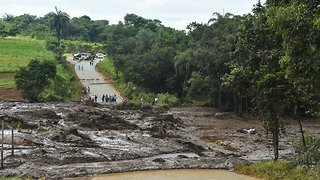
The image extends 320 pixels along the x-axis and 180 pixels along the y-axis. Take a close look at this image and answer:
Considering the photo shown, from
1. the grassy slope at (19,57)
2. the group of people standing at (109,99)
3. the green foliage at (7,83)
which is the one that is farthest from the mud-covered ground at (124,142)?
the grassy slope at (19,57)

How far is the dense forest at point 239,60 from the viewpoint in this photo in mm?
18016

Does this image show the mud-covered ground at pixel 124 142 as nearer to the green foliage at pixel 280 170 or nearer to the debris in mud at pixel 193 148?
the debris in mud at pixel 193 148

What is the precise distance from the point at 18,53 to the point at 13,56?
367 centimetres

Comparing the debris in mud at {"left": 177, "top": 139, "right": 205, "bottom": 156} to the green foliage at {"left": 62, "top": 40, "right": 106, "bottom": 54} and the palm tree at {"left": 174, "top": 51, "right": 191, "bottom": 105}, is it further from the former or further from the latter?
the green foliage at {"left": 62, "top": 40, "right": 106, "bottom": 54}

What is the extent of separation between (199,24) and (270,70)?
38.9m

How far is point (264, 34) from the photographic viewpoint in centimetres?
2716

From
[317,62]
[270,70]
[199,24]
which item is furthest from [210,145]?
[199,24]

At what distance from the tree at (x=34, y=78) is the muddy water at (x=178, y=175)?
1316 inches

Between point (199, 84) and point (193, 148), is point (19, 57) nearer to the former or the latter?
point (199, 84)

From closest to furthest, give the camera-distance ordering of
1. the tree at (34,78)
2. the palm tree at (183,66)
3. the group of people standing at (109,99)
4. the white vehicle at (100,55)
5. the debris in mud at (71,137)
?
the debris in mud at (71,137)
the tree at (34,78)
the palm tree at (183,66)
the group of people standing at (109,99)
the white vehicle at (100,55)

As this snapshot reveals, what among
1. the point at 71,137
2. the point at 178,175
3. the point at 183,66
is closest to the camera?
the point at 178,175

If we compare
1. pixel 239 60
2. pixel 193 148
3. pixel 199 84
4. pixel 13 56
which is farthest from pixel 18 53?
pixel 193 148

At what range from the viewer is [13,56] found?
88438 millimetres

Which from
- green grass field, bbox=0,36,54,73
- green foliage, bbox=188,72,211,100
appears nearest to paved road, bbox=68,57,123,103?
green grass field, bbox=0,36,54,73
